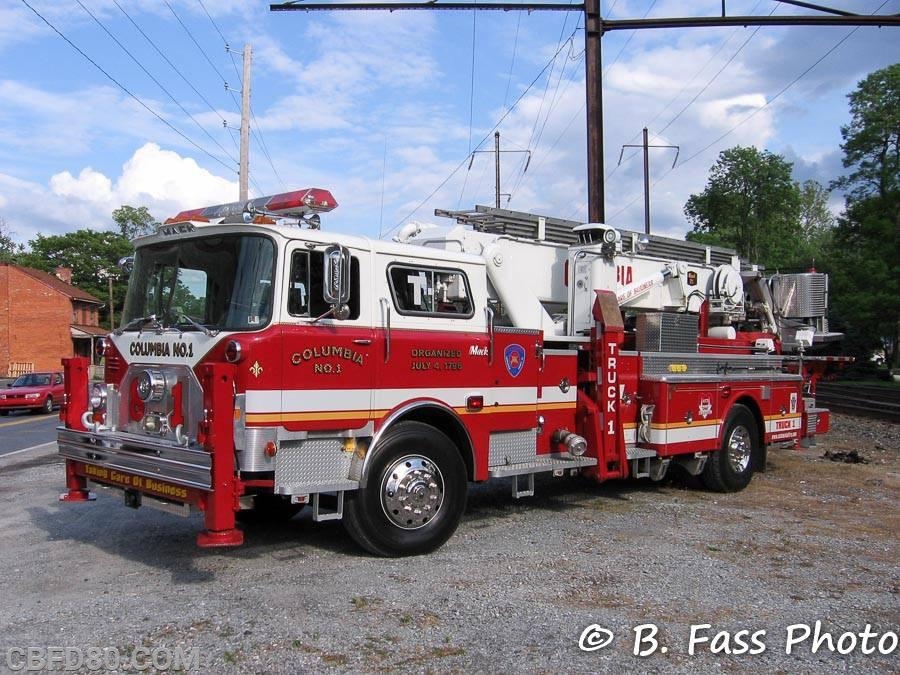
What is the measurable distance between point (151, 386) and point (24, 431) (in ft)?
48.7

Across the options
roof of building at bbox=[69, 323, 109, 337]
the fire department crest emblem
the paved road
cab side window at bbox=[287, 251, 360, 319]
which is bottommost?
the paved road

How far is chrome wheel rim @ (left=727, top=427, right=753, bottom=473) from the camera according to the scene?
9.78 m

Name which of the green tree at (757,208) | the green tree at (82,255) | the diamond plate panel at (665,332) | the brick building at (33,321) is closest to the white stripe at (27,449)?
the diamond plate panel at (665,332)

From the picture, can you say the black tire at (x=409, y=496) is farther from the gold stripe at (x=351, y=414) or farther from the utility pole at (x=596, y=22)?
the utility pole at (x=596, y=22)

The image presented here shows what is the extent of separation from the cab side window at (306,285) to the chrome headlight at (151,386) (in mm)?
1154

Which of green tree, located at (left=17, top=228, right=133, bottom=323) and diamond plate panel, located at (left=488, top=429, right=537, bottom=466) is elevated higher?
green tree, located at (left=17, top=228, right=133, bottom=323)

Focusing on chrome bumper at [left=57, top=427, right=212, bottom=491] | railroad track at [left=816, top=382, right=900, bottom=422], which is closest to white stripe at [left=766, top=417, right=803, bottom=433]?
chrome bumper at [left=57, top=427, right=212, bottom=491]

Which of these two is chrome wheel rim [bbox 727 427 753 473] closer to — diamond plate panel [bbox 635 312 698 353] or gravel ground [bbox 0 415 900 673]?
gravel ground [bbox 0 415 900 673]

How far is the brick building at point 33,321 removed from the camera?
2089 inches

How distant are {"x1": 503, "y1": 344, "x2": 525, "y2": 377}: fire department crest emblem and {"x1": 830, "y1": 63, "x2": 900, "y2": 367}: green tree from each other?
34.9 metres

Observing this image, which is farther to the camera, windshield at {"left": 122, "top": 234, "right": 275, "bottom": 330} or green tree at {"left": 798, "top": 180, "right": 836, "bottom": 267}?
green tree at {"left": 798, "top": 180, "right": 836, "bottom": 267}

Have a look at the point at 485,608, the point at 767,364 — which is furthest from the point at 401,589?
the point at 767,364

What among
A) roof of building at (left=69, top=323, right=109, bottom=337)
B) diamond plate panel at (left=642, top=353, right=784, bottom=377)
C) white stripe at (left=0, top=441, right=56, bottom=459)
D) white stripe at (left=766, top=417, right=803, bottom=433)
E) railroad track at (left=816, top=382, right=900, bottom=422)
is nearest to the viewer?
diamond plate panel at (left=642, top=353, right=784, bottom=377)

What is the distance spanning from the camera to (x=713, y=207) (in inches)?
2516
